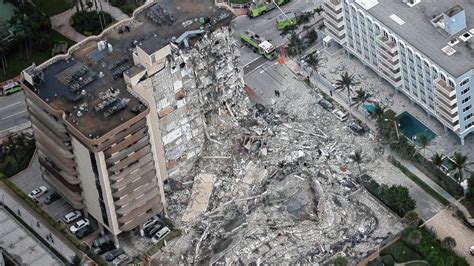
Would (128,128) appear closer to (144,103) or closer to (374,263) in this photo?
(144,103)

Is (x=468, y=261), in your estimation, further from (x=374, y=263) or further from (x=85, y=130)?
(x=85, y=130)

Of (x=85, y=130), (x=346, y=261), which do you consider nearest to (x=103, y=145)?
(x=85, y=130)

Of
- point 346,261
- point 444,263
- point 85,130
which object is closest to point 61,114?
point 85,130

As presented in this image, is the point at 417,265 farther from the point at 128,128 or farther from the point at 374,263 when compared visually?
the point at 128,128

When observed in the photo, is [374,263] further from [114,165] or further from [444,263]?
[114,165]

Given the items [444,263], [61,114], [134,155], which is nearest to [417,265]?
[444,263]

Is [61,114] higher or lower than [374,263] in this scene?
higher

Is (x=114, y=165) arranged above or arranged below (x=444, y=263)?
above
